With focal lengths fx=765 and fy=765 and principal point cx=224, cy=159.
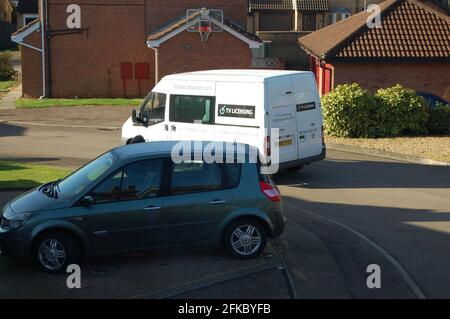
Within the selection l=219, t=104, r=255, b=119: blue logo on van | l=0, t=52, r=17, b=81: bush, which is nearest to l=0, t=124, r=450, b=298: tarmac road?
l=219, t=104, r=255, b=119: blue logo on van

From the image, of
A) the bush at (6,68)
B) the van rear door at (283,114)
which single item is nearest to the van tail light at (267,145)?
the van rear door at (283,114)

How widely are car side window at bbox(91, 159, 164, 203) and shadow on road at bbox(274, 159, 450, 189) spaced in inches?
278

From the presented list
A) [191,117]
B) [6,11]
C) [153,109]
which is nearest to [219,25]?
[153,109]

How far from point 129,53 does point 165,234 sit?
29.9 m

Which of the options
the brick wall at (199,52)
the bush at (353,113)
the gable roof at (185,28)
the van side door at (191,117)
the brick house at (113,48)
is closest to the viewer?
the van side door at (191,117)

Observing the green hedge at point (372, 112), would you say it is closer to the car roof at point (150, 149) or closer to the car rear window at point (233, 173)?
the car roof at point (150, 149)

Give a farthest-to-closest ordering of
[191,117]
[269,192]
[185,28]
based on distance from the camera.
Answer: [185,28] < [191,117] < [269,192]

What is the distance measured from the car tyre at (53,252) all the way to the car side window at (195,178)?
1.51m

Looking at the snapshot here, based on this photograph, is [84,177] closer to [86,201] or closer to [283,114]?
[86,201]

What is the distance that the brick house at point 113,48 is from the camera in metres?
37.0

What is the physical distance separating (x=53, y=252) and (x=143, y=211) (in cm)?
123

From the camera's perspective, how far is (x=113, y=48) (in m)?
38.8

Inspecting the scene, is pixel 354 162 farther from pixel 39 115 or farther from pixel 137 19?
pixel 137 19

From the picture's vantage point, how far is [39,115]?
1255 inches
